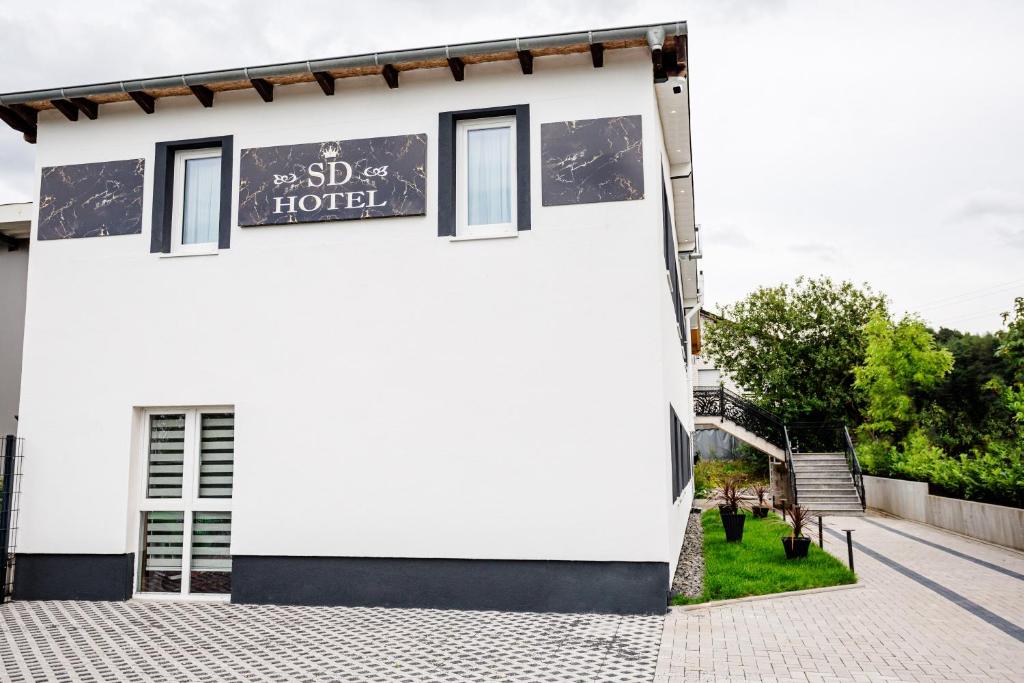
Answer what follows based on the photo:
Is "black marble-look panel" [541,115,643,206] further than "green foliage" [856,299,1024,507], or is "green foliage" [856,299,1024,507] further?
"green foliage" [856,299,1024,507]

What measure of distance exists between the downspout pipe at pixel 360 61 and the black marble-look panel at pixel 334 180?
2.78 feet

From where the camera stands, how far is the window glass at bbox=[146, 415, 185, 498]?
983 centimetres

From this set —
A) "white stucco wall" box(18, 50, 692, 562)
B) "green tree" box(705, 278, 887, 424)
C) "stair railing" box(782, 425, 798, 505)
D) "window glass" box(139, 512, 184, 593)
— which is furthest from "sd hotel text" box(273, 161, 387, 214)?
"green tree" box(705, 278, 887, 424)

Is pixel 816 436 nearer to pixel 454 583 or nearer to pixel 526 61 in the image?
pixel 454 583

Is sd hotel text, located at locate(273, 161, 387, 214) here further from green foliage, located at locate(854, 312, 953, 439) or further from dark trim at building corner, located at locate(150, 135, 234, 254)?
green foliage, located at locate(854, 312, 953, 439)

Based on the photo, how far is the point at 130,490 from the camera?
31.7ft

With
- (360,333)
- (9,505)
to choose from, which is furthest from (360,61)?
(9,505)

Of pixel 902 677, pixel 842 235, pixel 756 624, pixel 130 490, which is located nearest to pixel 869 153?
pixel 842 235

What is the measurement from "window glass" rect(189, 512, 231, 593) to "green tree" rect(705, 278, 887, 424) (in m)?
24.8

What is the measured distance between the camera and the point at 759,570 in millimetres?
10977

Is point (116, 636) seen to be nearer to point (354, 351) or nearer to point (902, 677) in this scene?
point (354, 351)

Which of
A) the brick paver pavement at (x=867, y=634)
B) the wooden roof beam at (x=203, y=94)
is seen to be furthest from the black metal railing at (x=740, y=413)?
the wooden roof beam at (x=203, y=94)

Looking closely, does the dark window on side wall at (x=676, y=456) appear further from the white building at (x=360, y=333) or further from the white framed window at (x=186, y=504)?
the white framed window at (x=186, y=504)

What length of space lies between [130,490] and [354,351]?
3107 millimetres
